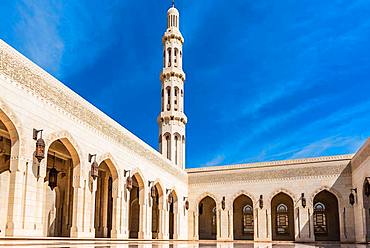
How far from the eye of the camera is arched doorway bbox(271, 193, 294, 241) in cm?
2075

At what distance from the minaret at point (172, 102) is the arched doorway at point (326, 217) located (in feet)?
24.2

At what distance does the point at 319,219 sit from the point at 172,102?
990 cm

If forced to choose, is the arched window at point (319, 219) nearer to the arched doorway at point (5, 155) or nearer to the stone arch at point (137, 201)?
the stone arch at point (137, 201)

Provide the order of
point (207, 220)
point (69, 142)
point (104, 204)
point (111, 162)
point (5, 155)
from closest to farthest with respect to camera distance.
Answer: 1. point (69, 142)
2. point (5, 155)
3. point (111, 162)
4. point (104, 204)
5. point (207, 220)

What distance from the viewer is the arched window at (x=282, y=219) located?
20953mm

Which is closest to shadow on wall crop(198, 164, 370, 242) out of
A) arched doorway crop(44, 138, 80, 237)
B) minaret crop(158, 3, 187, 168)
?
minaret crop(158, 3, 187, 168)

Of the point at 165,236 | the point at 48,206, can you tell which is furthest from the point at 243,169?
the point at 48,206

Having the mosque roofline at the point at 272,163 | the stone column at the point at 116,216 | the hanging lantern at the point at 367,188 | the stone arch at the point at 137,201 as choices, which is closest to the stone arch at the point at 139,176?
the stone arch at the point at 137,201

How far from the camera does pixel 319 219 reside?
20234 millimetres

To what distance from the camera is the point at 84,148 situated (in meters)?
10.7

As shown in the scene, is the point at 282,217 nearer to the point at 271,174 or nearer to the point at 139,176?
the point at 271,174

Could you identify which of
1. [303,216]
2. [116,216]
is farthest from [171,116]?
[116,216]

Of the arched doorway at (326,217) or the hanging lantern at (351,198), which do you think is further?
the arched doorway at (326,217)

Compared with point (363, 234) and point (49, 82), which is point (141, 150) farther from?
point (363, 234)
